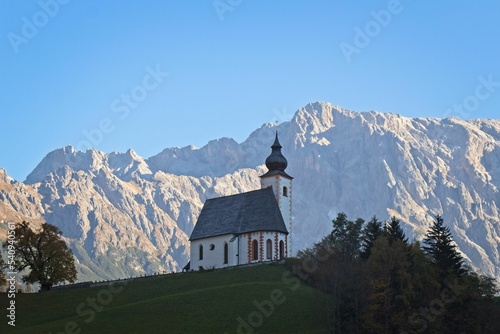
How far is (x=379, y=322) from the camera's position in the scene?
76.8 m

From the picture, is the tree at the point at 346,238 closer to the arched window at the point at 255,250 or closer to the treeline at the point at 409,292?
the treeline at the point at 409,292

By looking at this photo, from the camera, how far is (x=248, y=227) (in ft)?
379

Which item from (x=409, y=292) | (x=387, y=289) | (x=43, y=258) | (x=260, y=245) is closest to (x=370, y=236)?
(x=409, y=292)

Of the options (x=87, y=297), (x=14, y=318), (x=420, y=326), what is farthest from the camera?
(x=87, y=297)

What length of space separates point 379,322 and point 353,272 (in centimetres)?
659

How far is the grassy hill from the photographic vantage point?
79.7m

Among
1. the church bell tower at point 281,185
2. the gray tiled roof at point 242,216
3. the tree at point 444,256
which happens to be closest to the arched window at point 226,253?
the gray tiled roof at point 242,216

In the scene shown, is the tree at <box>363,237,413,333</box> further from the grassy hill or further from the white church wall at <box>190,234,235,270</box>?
the white church wall at <box>190,234,235,270</box>

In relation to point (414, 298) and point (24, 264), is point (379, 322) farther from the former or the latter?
point (24, 264)

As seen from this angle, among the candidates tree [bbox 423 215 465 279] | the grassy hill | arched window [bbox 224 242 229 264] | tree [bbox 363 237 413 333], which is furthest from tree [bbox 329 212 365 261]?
arched window [bbox 224 242 229 264]

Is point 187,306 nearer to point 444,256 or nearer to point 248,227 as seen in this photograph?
point 444,256

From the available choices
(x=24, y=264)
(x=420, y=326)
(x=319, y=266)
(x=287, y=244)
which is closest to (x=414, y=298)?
(x=420, y=326)

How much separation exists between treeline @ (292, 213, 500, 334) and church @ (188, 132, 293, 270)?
25.8m

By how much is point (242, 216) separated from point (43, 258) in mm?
29713
